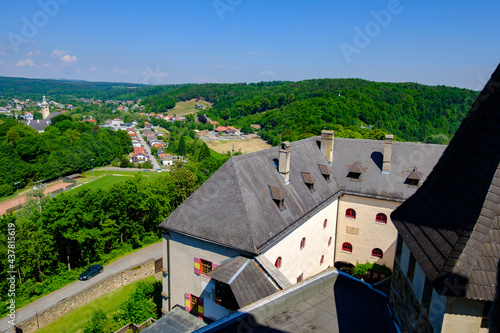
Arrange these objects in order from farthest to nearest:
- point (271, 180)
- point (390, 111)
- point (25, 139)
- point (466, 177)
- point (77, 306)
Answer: point (390, 111), point (25, 139), point (77, 306), point (271, 180), point (466, 177)

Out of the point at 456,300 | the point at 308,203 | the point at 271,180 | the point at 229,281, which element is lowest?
the point at 229,281

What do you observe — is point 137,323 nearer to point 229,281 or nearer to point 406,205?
point 229,281

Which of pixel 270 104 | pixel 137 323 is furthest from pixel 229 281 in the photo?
pixel 270 104

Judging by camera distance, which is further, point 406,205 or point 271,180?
point 271,180

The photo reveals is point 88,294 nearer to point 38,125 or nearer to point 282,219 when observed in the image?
point 282,219

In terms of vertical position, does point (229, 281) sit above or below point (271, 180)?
below

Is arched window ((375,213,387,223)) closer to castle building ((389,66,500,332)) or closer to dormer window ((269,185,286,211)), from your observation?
dormer window ((269,185,286,211))

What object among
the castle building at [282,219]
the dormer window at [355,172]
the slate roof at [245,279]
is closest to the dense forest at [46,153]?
the castle building at [282,219]

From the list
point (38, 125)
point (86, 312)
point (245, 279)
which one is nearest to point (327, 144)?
point (245, 279)
